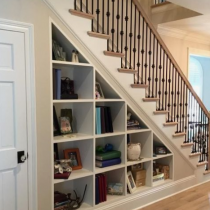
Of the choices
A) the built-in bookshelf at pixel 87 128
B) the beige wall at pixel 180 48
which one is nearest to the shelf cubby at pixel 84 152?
the built-in bookshelf at pixel 87 128

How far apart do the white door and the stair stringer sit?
1.86 feet

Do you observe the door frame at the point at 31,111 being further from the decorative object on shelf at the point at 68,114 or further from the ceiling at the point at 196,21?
the ceiling at the point at 196,21

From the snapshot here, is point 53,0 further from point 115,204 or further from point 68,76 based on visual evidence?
point 115,204

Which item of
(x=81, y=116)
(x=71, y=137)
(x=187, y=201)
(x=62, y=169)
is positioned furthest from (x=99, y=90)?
(x=187, y=201)

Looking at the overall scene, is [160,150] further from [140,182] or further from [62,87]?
[62,87]

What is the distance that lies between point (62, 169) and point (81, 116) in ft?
2.20

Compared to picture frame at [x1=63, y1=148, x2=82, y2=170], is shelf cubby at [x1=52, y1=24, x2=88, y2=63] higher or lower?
higher

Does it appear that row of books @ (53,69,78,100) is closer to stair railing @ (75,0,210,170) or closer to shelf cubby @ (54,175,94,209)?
stair railing @ (75,0,210,170)

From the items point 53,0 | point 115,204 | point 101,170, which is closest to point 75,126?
point 101,170

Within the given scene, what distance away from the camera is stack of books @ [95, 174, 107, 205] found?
10.7 ft

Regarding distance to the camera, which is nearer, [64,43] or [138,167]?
[64,43]

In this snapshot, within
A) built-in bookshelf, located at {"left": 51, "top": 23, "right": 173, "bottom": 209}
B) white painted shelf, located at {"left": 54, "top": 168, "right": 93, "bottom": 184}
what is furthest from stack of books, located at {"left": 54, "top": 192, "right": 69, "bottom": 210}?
white painted shelf, located at {"left": 54, "top": 168, "right": 93, "bottom": 184}

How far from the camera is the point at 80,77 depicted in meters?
3.24

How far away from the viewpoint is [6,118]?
95.9 inches
